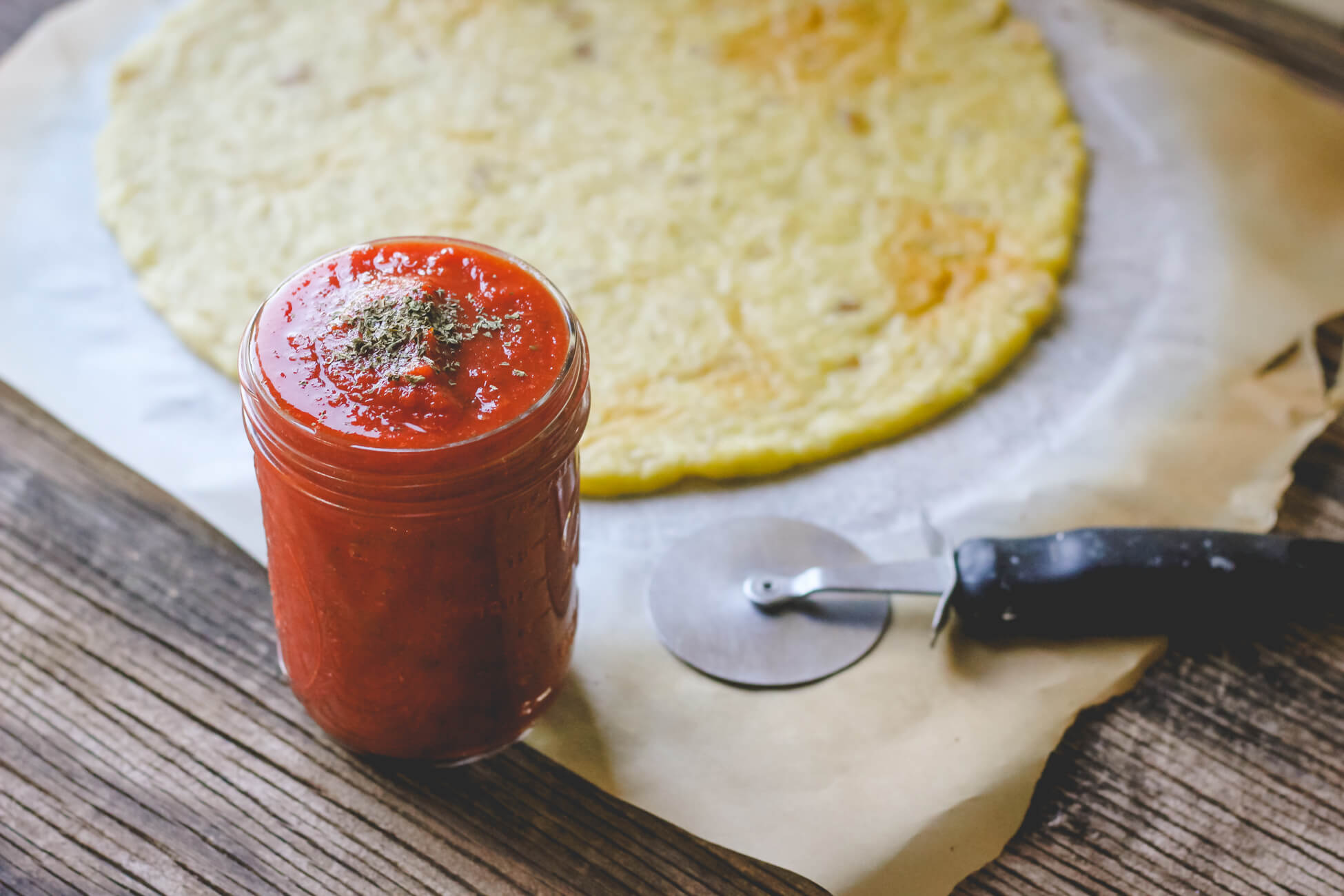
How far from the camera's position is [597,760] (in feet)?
4.25

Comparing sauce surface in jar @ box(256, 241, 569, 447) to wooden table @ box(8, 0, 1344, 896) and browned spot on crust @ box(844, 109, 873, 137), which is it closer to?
wooden table @ box(8, 0, 1344, 896)

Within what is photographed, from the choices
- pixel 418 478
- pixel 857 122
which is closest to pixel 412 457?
pixel 418 478

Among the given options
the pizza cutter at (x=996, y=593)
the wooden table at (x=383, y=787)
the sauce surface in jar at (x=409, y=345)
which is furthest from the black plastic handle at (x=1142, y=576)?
the sauce surface in jar at (x=409, y=345)

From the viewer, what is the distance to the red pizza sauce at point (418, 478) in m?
0.96

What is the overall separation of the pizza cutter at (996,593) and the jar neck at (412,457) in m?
0.49

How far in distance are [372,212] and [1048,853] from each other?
57.5 inches

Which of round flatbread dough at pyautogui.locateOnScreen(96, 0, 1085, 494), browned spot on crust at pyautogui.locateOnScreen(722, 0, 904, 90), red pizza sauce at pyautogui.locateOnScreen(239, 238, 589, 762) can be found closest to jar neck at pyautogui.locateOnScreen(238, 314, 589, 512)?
red pizza sauce at pyautogui.locateOnScreen(239, 238, 589, 762)

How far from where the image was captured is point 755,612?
144 centimetres

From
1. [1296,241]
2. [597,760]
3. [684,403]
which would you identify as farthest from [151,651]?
[1296,241]

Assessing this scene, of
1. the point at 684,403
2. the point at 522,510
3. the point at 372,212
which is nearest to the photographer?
the point at 522,510

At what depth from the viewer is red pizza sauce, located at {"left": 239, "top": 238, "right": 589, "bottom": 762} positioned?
3.16 feet

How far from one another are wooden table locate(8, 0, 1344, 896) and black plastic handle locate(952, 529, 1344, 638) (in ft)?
0.35

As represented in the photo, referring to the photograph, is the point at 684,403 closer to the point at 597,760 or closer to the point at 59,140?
the point at 597,760

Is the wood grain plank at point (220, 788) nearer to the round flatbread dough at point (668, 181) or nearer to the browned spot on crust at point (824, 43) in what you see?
the round flatbread dough at point (668, 181)
